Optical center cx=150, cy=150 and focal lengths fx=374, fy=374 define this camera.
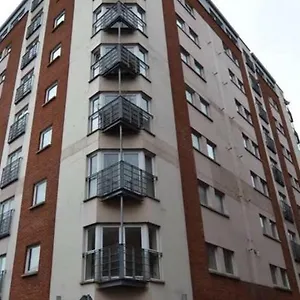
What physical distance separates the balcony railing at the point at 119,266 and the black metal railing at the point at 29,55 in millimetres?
14154

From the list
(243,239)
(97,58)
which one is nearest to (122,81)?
(97,58)

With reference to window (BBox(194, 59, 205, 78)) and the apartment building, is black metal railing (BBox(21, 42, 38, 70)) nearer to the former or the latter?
the apartment building

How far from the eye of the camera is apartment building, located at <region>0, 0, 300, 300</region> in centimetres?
1294

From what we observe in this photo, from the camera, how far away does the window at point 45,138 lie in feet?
56.9

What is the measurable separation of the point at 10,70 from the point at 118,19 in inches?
416

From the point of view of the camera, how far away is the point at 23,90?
21328 millimetres

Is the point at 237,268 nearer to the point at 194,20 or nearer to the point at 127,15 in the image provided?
the point at 127,15

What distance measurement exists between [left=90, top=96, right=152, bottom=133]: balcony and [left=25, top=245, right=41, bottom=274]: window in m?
5.41

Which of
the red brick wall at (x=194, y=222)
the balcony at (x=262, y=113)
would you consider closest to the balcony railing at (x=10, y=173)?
the red brick wall at (x=194, y=222)

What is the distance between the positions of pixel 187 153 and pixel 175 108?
2.30 metres

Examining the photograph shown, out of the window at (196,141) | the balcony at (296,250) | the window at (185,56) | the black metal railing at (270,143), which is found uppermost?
the window at (185,56)

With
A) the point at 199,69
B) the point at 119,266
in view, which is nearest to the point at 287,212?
the point at 199,69

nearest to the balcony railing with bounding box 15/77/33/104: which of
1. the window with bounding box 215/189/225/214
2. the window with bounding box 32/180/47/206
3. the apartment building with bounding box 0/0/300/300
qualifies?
the apartment building with bounding box 0/0/300/300

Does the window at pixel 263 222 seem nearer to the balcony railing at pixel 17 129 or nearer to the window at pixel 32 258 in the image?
the window at pixel 32 258
